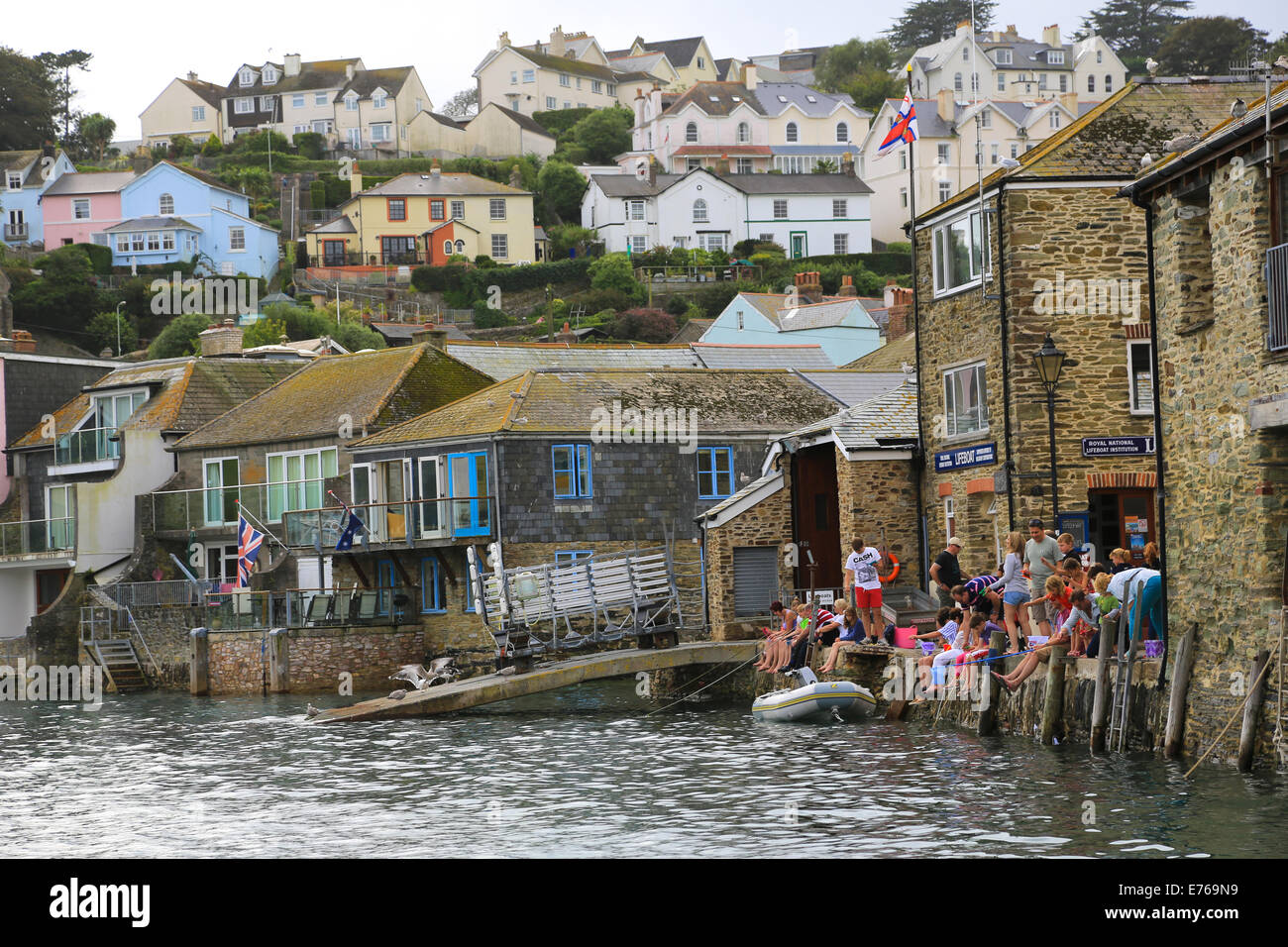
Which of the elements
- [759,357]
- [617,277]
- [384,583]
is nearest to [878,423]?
[384,583]

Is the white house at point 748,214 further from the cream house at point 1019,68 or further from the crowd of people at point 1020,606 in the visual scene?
the crowd of people at point 1020,606

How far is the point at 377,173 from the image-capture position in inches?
5167

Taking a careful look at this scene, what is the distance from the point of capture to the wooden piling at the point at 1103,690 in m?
22.3

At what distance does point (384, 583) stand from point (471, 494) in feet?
15.2

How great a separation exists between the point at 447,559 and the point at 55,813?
24311mm

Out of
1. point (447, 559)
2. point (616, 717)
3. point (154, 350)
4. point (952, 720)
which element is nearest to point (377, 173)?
point (154, 350)

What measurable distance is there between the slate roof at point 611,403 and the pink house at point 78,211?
7536 centimetres

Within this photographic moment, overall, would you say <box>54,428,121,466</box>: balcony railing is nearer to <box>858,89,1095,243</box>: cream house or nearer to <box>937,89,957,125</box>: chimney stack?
<box>858,89,1095,243</box>: cream house

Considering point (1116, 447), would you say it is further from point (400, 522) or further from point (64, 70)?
point (64, 70)

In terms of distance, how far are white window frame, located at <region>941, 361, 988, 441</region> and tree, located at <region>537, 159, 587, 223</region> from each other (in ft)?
302

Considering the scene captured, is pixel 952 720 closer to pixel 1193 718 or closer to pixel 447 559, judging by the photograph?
pixel 1193 718

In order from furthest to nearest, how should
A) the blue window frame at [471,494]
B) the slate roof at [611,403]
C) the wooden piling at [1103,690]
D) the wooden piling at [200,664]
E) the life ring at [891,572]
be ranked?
the wooden piling at [200,664] < the slate roof at [611,403] < the blue window frame at [471,494] < the life ring at [891,572] < the wooden piling at [1103,690]

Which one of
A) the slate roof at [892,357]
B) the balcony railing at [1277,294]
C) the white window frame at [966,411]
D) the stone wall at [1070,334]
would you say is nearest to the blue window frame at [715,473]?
the slate roof at [892,357]

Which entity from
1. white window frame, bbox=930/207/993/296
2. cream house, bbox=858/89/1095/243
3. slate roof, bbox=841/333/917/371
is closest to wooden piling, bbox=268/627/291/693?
slate roof, bbox=841/333/917/371
